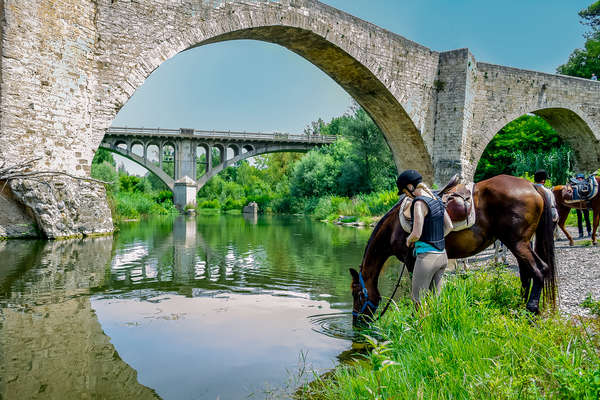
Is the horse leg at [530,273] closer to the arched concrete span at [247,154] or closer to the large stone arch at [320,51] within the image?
the large stone arch at [320,51]

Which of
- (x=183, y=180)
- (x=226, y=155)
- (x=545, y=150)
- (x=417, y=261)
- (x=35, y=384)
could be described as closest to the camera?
(x=35, y=384)

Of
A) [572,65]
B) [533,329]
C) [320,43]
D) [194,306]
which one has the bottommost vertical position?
[194,306]

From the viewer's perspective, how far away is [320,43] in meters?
11.0

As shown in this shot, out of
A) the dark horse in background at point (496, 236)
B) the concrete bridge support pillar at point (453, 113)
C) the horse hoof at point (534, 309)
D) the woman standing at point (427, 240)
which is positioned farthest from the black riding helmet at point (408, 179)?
the concrete bridge support pillar at point (453, 113)

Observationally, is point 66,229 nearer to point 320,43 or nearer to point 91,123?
point 91,123

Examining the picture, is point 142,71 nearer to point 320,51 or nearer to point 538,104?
point 320,51

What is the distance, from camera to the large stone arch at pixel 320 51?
28.9ft

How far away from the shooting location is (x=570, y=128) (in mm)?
17578

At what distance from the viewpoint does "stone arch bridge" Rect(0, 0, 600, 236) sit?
8438 mm

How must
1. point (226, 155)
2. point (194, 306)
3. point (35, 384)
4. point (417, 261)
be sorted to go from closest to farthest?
point (35, 384), point (417, 261), point (194, 306), point (226, 155)

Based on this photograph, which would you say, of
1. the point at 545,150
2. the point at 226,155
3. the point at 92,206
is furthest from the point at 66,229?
the point at 226,155

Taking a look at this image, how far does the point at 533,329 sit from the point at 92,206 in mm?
9561

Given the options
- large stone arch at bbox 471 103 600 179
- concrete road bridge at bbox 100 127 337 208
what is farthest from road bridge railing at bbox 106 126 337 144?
large stone arch at bbox 471 103 600 179

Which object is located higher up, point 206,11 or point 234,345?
point 206,11
